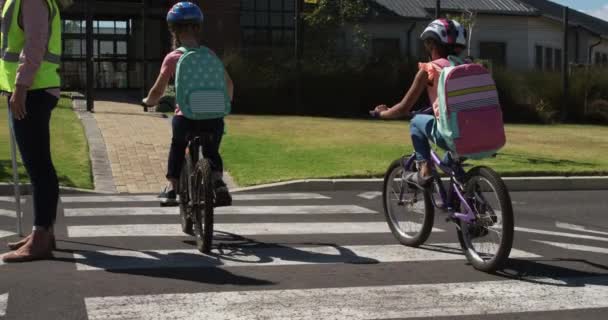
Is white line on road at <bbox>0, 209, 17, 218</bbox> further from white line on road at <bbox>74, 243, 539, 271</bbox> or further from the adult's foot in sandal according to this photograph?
the adult's foot in sandal

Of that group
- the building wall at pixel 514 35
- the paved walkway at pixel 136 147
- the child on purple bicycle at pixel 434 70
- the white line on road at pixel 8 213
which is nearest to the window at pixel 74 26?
the building wall at pixel 514 35

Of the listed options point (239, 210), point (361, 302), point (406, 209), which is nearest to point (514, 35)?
point (239, 210)

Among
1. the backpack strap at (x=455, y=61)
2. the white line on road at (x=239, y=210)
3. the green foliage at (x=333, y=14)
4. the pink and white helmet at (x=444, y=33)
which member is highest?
the green foliage at (x=333, y=14)

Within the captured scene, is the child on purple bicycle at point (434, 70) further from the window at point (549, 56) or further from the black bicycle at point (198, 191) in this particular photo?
the window at point (549, 56)

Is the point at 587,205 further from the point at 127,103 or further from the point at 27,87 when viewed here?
the point at 127,103

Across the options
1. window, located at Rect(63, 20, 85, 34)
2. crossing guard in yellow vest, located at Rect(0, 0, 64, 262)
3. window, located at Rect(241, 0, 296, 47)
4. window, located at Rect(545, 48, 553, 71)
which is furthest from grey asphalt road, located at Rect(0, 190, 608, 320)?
window, located at Rect(545, 48, 553, 71)

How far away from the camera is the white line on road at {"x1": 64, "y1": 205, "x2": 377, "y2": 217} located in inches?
340

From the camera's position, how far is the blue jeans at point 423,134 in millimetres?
6332

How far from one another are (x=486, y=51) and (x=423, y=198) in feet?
114

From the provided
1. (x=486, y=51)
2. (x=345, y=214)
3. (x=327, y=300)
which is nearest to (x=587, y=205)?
(x=345, y=214)

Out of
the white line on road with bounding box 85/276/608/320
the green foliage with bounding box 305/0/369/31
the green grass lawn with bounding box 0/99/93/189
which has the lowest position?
the green grass lawn with bounding box 0/99/93/189

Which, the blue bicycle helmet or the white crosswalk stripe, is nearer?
the white crosswalk stripe

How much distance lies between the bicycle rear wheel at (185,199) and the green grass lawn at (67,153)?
4.44m

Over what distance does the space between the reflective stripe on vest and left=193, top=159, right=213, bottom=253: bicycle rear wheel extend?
115 centimetres
